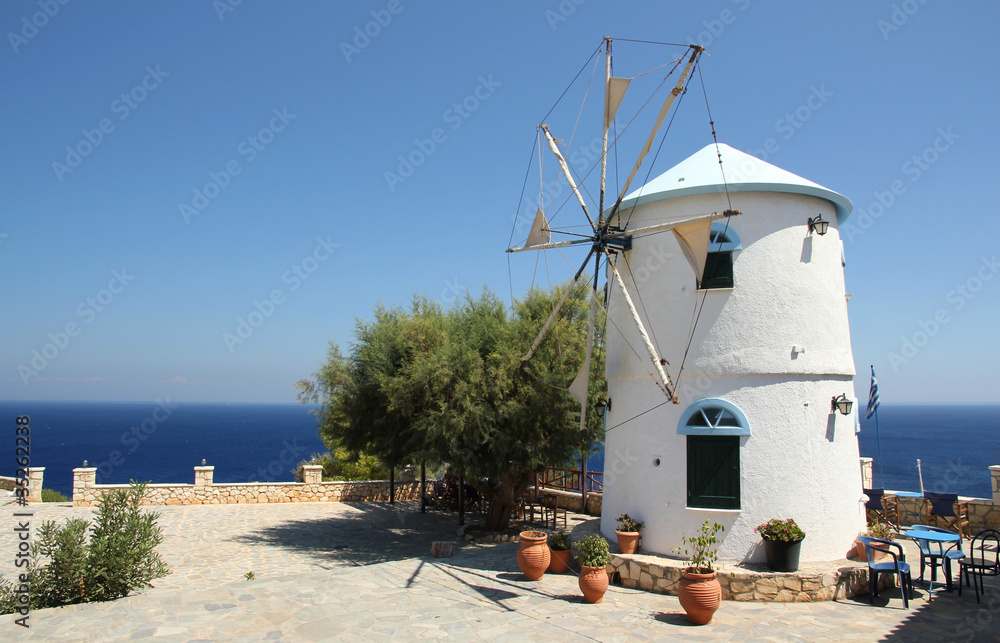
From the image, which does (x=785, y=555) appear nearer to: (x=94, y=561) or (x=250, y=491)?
(x=94, y=561)

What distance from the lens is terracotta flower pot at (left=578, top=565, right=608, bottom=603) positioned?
358 inches

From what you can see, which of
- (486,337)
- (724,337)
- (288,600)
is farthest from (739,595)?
(486,337)

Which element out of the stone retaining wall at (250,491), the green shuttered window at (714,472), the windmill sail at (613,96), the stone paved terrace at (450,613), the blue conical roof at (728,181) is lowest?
the stone retaining wall at (250,491)

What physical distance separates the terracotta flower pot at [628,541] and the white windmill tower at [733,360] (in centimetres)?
25

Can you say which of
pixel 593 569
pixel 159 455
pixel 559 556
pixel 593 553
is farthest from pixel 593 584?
pixel 159 455

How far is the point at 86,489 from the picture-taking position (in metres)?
19.9

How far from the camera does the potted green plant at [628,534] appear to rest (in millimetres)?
10617

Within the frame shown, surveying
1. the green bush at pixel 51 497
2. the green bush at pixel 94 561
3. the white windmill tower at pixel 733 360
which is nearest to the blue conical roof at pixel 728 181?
the white windmill tower at pixel 733 360

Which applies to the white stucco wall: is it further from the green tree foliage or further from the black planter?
the green tree foliage

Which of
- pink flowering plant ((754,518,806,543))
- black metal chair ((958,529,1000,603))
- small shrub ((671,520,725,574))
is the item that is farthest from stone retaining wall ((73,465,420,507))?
black metal chair ((958,529,1000,603))

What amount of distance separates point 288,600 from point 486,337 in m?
7.19

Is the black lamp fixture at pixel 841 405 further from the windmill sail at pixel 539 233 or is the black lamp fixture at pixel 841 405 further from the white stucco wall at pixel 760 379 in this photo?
the windmill sail at pixel 539 233

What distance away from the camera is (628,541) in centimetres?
1062

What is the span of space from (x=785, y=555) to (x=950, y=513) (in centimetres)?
556
